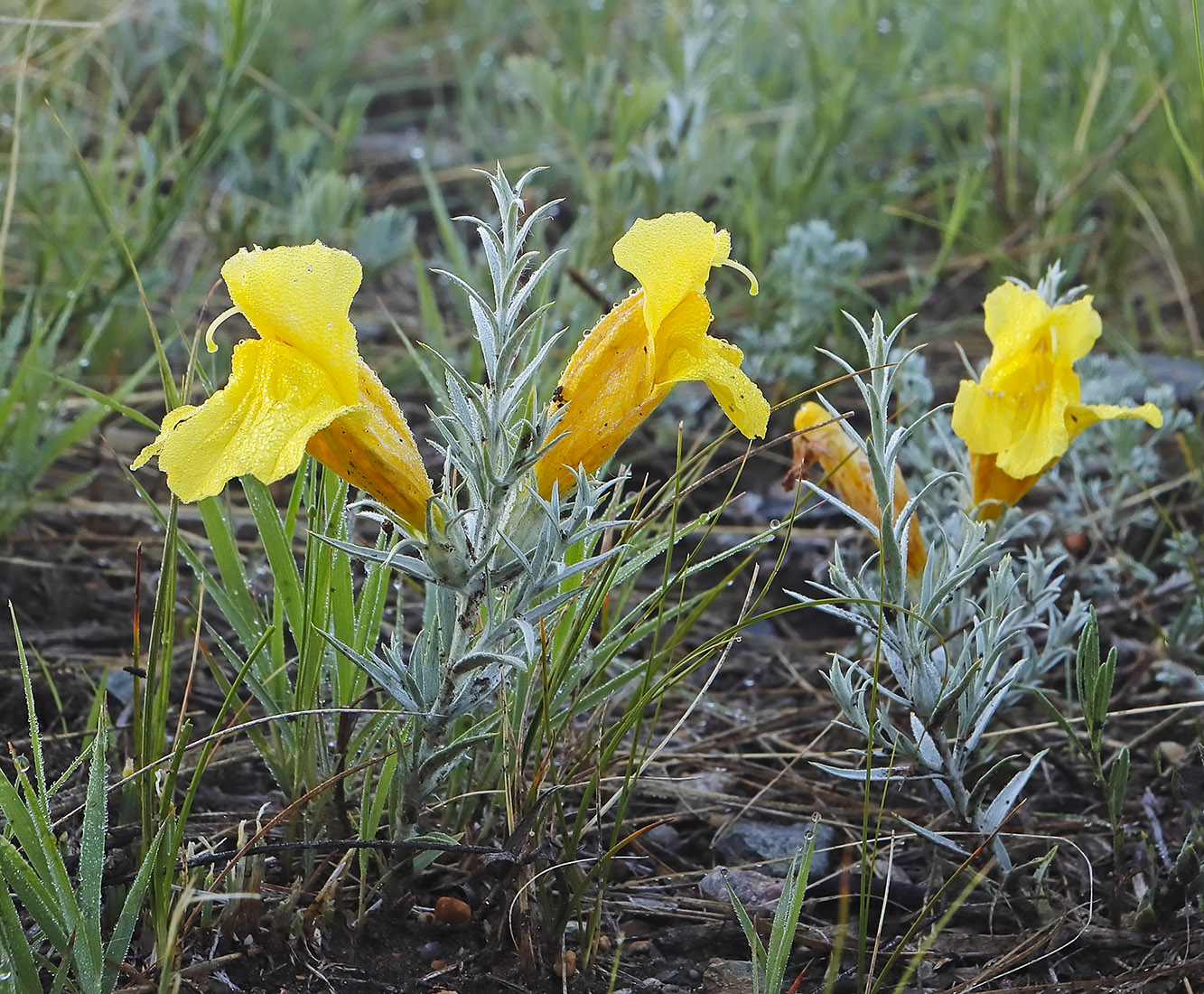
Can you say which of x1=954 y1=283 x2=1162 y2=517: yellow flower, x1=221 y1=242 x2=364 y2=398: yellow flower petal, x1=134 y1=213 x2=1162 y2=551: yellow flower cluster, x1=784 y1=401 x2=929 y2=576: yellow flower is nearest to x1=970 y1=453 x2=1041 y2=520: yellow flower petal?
x1=954 y1=283 x2=1162 y2=517: yellow flower

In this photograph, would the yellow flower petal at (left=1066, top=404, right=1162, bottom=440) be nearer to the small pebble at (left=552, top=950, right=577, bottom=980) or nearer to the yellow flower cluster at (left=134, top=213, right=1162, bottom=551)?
the yellow flower cluster at (left=134, top=213, right=1162, bottom=551)

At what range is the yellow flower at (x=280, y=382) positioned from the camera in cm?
128

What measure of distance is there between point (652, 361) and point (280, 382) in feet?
1.42

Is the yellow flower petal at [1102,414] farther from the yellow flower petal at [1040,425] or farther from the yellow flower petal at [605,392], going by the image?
the yellow flower petal at [605,392]

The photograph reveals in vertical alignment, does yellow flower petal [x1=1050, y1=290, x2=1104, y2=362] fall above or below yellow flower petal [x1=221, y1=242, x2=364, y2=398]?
below

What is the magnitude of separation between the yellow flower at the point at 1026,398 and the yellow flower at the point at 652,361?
0.54 m

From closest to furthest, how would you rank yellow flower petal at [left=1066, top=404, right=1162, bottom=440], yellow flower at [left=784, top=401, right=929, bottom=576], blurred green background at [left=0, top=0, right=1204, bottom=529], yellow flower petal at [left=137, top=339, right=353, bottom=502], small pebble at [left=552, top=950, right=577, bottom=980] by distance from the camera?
1. yellow flower petal at [left=137, top=339, right=353, bottom=502]
2. small pebble at [left=552, top=950, right=577, bottom=980]
3. yellow flower petal at [left=1066, top=404, right=1162, bottom=440]
4. yellow flower at [left=784, top=401, right=929, bottom=576]
5. blurred green background at [left=0, top=0, right=1204, bottom=529]

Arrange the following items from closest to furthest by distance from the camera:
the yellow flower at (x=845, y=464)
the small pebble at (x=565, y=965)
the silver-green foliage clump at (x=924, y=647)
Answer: the small pebble at (x=565, y=965), the silver-green foliage clump at (x=924, y=647), the yellow flower at (x=845, y=464)

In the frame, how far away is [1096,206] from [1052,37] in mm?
624

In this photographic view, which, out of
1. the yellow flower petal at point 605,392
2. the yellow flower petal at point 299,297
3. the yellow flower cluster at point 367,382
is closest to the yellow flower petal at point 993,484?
the yellow flower cluster at point 367,382

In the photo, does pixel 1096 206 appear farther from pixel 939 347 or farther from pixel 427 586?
pixel 427 586

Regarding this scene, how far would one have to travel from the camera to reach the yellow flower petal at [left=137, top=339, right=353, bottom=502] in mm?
1248

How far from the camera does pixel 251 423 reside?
4.26 ft

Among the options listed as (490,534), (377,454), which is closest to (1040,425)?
(490,534)
